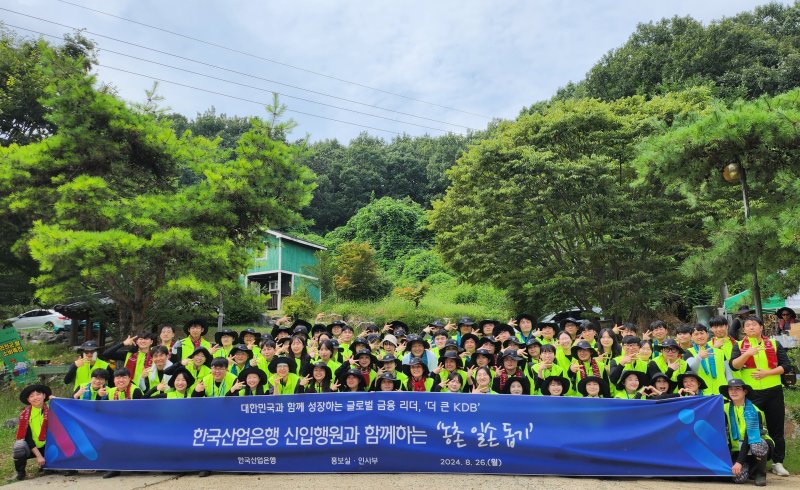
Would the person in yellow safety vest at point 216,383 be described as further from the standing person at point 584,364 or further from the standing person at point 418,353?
the standing person at point 584,364

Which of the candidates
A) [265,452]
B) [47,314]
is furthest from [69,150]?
[47,314]

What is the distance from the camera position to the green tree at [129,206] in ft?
34.4

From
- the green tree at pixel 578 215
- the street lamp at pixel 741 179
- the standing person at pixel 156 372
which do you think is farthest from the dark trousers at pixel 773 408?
the green tree at pixel 578 215

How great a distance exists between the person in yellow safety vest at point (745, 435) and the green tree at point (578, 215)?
29.4 feet

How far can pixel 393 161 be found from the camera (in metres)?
51.0

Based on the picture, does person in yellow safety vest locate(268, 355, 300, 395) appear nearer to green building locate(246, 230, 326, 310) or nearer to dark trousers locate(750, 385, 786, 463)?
dark trousers locate(750, 385, 786, 463)

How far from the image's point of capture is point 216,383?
6938 millimetres

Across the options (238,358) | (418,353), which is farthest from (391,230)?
(238,358)

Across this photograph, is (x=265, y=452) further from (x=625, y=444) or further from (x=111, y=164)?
(x=111, y=164)

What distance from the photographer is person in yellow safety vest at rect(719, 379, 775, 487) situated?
565cm

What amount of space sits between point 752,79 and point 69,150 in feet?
112

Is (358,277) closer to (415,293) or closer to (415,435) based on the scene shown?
(415,293)

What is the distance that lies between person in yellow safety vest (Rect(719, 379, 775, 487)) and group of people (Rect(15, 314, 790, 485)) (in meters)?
0.01

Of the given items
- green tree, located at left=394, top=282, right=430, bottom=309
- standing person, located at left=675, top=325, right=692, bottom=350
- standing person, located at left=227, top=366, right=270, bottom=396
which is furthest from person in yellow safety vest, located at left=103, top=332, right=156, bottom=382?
green tree, located at left=394, top=282, right=430, bottom=309
